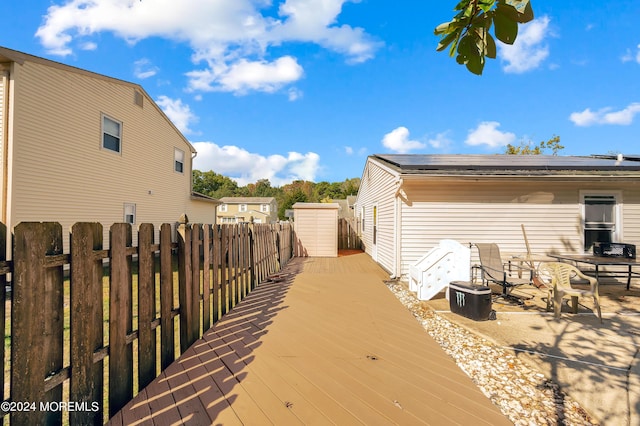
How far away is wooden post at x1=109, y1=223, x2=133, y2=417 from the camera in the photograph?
2164 mm

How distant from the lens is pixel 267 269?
24.8 ft

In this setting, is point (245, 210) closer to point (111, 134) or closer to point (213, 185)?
point (213, 185)

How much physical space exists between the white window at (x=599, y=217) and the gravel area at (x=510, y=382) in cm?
614

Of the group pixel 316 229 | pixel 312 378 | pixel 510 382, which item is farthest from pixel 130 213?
pixel 510 382

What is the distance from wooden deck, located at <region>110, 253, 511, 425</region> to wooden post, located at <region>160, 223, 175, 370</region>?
157 mm

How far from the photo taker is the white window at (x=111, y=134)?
10.0 meters

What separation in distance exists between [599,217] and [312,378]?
30.0 ft

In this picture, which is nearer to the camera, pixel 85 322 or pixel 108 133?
pixel 85 322

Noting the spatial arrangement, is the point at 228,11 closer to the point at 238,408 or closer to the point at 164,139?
the point at 238,408

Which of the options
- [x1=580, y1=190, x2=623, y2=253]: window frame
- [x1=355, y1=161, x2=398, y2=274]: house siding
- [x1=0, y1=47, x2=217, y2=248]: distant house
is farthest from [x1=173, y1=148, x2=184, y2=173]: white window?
[x1=580, y1=190, x2=623, y2=253]: window frame

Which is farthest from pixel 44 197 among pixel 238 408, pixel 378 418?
pixel 378 418

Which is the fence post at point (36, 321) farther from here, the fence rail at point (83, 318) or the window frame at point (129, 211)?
the window frame at point (129, 211)

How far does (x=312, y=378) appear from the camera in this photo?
108 inches

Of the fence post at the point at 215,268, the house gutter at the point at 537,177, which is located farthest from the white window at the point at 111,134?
the house gutter at the point at 537,177
